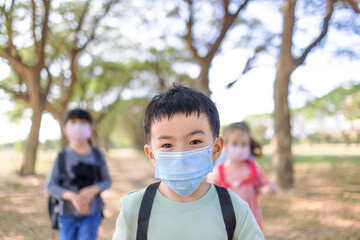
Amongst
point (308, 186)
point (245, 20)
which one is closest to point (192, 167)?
point (308, 186)

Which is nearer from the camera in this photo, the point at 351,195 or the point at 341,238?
the point at 341,238

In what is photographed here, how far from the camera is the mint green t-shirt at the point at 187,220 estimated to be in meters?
1.40

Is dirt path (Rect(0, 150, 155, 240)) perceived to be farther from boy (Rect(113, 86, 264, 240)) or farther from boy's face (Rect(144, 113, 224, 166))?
boy's face (Rect(144, 113, 224, 166))

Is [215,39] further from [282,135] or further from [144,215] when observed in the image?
[144,215]

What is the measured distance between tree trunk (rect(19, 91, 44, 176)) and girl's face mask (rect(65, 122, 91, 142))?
10.3 m

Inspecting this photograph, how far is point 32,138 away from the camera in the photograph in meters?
12.5

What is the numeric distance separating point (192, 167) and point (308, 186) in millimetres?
9230

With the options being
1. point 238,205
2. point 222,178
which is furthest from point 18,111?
point 238,205

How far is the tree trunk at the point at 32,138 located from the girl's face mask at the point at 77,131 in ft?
33.7

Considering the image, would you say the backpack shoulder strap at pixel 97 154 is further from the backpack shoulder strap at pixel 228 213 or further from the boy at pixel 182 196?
the backpack shoulder strap at pixel 228 213

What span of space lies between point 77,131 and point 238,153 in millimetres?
1736

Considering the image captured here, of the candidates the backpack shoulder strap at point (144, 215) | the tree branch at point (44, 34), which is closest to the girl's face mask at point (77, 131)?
the backpack shoulder strap at point (144, 215)

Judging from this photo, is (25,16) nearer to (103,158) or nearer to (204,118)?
(103,158)

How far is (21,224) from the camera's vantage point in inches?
226
